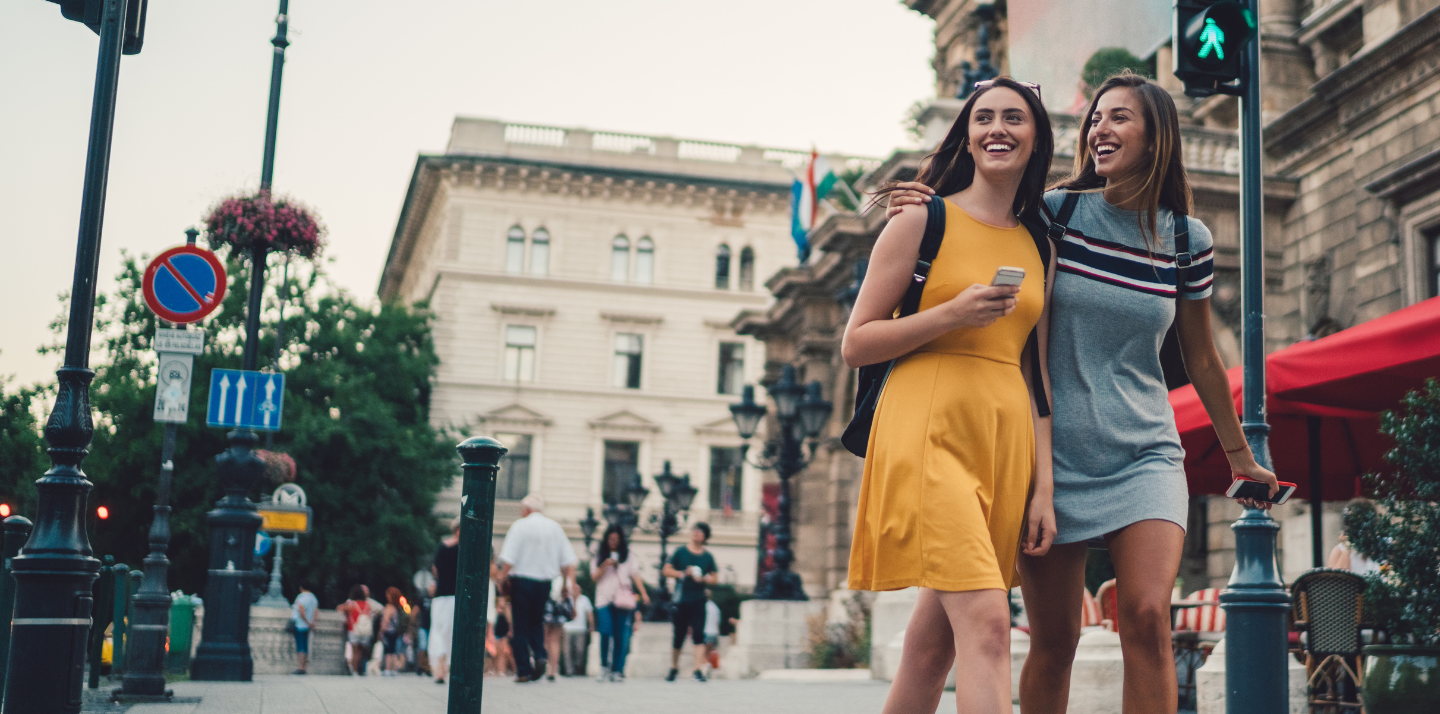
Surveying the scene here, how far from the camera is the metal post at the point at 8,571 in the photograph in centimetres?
781

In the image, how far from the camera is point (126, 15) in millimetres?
6934

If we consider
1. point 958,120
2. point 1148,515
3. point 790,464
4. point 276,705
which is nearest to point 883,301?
point 958,120

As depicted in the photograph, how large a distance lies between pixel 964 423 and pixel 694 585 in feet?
43.0

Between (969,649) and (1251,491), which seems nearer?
(969,649)

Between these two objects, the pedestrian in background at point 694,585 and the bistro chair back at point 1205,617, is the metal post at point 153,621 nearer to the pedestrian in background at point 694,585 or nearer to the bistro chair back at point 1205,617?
the pedestrian in background at point 694,585

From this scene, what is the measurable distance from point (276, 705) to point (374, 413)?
3337 centimetres

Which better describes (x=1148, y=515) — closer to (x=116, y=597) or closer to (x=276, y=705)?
(x=276, y=705)

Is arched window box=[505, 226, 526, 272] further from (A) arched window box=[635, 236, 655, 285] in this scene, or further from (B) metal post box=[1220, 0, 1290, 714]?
(B) metal post box=[1220, 0, 1290, 714]

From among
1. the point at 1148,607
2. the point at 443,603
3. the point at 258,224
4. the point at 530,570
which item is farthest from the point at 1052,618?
the point at 258,224

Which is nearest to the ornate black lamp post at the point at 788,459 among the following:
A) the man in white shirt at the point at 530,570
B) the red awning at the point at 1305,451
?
the man in white shirt at the point at 530,570

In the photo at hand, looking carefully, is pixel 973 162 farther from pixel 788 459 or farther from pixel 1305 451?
pixel 788 459

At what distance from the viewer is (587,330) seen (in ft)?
165

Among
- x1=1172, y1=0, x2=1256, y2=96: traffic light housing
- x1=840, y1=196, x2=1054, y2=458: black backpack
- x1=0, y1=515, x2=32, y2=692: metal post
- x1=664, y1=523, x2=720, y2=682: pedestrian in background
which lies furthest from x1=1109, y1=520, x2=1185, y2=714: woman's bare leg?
x1=664, y1=523, x2=720, y2=682: pedestrian in background

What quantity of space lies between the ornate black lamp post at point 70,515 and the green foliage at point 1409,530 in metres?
6.40
